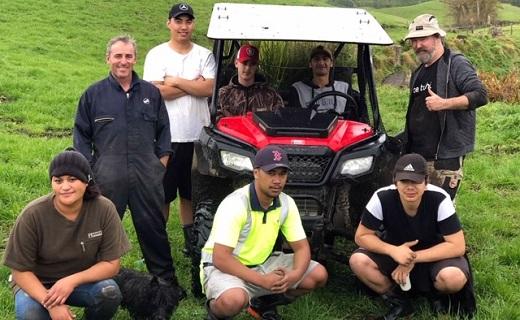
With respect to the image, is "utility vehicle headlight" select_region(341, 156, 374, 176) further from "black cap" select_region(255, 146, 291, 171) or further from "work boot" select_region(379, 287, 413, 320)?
"work boot" select_region(379, 287, 413, 320)

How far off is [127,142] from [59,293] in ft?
4.04

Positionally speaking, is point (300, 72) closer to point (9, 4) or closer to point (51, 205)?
point (51, 205)

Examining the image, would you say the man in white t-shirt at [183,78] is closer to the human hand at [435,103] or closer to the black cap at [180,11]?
the black cap at [180,11]

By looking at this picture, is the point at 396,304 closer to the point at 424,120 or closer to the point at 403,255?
the point at 403,255

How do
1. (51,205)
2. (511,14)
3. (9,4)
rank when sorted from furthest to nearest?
(511,14), (9,4), (51,205)

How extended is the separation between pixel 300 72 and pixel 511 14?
7410cm

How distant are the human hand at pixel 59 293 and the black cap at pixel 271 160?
1.32 meters

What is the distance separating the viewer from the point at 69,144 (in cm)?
916

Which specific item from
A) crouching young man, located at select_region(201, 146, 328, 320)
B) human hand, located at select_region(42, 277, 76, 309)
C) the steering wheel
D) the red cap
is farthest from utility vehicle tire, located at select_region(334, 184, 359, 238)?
human hand, located at select_region(42, 277, 76, 309)

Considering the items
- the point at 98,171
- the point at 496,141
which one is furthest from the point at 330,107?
the point at 496,141

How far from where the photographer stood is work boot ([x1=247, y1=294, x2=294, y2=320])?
14.0 feet

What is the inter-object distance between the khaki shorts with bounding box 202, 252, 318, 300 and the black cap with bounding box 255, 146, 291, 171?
0.70 metres

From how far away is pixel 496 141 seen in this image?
10398 millimetres

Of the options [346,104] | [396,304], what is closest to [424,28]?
[346,104]
